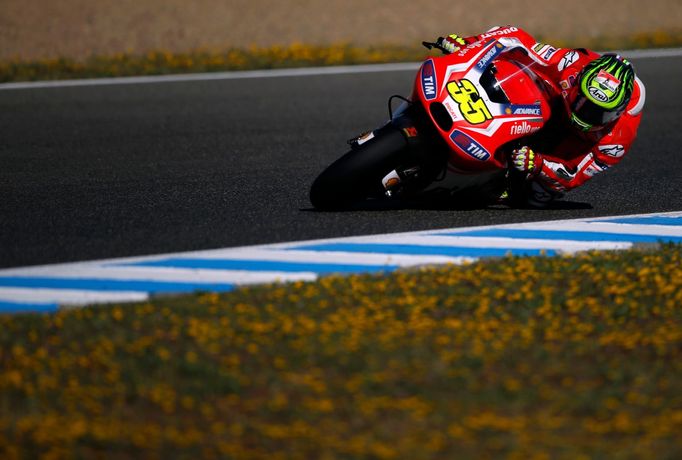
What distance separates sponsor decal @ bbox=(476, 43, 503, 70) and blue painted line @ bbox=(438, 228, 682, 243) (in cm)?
109

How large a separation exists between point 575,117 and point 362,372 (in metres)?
3.25

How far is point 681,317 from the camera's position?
5.85 metres

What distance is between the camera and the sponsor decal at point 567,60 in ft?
25.6

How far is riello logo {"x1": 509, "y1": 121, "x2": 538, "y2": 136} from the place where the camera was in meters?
7.43

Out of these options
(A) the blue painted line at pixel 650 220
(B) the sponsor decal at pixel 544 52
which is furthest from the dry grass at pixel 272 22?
(A) the blue painted line at pixel 650 220

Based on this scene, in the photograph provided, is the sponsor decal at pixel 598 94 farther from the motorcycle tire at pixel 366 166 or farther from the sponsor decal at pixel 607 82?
the motorcycle tire at pixel 366 166

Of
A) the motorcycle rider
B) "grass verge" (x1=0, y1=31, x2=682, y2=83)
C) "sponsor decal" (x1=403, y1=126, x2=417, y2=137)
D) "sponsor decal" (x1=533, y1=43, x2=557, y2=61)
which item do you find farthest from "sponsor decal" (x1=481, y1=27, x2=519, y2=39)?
"grass verge" (x1=0, y1=31, x2=682, y2=83)

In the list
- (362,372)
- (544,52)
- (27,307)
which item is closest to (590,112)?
(544,52)

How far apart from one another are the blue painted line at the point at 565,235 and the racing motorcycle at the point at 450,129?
0.45 metres

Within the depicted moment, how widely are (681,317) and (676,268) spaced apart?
902 millimetres

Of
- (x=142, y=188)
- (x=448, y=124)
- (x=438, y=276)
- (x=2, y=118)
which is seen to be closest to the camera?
(x=438, y=276)

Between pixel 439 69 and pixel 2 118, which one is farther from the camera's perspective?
pixel 2 118

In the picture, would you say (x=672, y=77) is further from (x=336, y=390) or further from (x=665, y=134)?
(x=336, y=390)

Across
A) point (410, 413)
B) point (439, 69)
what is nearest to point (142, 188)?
point (439, 69)
